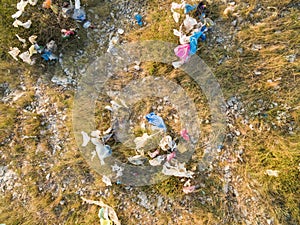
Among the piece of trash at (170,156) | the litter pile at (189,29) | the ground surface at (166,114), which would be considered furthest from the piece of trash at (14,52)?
the piece of trash at (170,156)

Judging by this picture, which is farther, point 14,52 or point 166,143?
point 14,52

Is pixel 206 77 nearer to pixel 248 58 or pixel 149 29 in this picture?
pixel 248 58

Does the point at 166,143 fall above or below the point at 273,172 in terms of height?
above

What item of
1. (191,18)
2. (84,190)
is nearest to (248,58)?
(191,18)

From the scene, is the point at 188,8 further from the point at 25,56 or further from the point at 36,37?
the point at 25,56

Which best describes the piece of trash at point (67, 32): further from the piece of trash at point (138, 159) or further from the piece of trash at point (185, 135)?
the piece of trash at point (185, 135)

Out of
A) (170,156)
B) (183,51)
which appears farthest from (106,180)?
(183,51)
